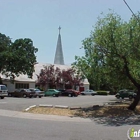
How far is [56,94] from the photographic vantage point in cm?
4872

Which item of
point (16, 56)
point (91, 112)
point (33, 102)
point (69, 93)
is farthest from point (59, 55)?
point (91, 112)

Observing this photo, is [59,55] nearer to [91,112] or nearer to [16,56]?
[16,56]

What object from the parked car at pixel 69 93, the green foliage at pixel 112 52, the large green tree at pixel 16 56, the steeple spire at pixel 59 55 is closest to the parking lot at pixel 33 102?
the green foliage at pixel 112 52

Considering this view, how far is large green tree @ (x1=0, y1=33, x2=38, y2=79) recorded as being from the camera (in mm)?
44844

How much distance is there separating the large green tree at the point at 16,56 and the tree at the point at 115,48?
1039 inches

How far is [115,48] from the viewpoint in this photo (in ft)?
61.9

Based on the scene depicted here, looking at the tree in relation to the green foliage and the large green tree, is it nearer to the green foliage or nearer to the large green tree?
the green foliage

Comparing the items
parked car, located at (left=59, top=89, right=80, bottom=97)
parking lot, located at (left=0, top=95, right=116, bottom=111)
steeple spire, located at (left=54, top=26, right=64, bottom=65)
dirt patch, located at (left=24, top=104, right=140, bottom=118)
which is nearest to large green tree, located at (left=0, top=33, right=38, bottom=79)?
parked car, located at (left=59, top=89, right=80, bottom=97)

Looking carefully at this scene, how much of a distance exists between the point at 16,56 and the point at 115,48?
29.1 m

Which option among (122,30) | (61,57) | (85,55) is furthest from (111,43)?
(61,57)

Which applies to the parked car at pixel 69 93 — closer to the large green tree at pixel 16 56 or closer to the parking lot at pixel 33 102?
the large green tree at pixel 16 56

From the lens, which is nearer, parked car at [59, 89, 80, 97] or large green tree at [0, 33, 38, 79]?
large green tree at [0, 33, 38, 79]

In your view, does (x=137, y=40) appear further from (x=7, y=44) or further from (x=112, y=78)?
(x=7, y=44)

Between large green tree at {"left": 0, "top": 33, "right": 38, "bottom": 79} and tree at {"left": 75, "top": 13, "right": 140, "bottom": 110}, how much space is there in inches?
1039
